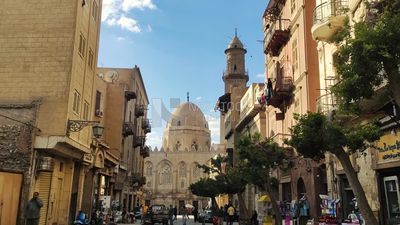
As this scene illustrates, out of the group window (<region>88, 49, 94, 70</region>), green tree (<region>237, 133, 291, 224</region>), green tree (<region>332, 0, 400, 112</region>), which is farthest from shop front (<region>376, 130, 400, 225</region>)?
window (<region>88, 49, 94, 70</region>)

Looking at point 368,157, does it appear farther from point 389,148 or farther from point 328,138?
point 328,138

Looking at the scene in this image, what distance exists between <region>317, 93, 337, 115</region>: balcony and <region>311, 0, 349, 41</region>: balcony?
7.67 feet

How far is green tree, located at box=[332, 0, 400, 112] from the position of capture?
8.29m

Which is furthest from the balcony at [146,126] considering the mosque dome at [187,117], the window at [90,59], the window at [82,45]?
the mosque dome at [187,117]

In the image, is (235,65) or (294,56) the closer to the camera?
(294,56)

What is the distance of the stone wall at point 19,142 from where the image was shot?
17641mm

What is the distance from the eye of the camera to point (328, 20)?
1684 centimetres

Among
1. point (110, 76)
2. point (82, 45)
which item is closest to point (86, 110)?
point (82, 45)

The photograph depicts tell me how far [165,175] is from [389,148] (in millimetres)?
85185

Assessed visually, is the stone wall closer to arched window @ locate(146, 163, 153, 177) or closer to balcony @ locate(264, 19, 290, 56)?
balcony @ locate(264, 19, 290, 56)

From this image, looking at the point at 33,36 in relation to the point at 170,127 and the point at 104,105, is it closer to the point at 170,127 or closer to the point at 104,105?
the point at 104,105

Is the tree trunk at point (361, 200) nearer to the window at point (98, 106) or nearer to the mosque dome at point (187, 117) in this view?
the window at point (98, 106)

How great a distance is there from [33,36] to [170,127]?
79652 millimetres

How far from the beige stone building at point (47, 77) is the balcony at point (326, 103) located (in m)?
10.7
